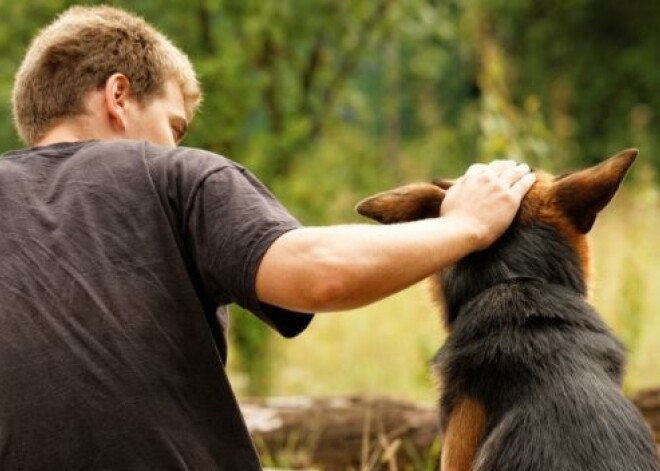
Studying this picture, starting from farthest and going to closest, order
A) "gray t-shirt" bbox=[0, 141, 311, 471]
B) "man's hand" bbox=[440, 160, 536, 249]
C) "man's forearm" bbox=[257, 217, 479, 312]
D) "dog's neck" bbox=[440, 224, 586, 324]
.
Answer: "dog's neck" bbox=[440, 224, 586, 324], "man's hand" bbox=[440, 160, 536, 249], "gray t-shirt" bbox=[0, 141, 311, 471], "man's forearm" bbox=[257, 217, 479, 312]

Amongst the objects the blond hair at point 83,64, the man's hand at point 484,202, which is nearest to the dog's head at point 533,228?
the man's hand at point 484,202

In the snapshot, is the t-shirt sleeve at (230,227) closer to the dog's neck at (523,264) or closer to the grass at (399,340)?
the dog's neck at (523,264)

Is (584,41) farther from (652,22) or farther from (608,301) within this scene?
(608,301)

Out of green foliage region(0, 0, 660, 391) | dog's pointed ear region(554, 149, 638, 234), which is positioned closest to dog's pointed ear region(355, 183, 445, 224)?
dog's pointed ear region(554, 149, 638, 234)

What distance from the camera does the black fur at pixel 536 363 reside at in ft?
10.1

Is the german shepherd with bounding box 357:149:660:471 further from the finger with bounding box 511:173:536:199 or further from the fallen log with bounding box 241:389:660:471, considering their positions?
the fallen log with bounding box 241:389:660:471

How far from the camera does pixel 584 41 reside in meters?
29.7

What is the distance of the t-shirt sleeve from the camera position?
2727mm

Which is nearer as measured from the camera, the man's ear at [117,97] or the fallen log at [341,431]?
the man's ear at [117,97]

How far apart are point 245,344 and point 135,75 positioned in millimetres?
5813

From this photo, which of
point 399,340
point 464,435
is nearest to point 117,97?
point 464,435

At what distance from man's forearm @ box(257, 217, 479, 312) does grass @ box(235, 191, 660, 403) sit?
5100 millimetres

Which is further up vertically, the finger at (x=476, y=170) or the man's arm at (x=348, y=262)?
the finger at (x=476, y=170)

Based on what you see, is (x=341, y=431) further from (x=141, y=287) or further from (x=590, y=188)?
(x=141, y=287)
